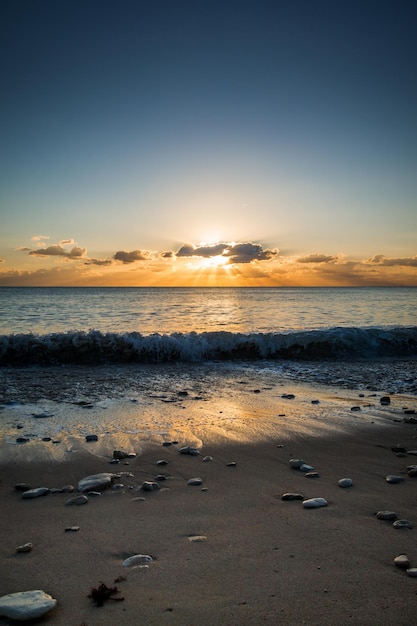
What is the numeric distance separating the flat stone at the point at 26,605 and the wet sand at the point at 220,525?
64 millimetres

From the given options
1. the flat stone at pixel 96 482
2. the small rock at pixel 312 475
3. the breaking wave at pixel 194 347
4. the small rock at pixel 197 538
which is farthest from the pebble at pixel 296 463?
the breaking wave at pixel 194 347

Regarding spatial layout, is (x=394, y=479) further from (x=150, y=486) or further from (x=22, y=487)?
(x=22, y=487)

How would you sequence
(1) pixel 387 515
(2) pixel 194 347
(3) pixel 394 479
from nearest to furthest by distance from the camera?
(1) pixel 387 515, (3) pixel 394 479, (2) pixel 194 347

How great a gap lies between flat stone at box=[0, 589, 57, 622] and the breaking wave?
11.3 m

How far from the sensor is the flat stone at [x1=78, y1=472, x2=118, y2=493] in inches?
170

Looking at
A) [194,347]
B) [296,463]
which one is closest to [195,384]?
[194,347]

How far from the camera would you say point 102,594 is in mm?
2625

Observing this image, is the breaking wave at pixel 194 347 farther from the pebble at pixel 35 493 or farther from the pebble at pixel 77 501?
the pebble at pixel 77 501

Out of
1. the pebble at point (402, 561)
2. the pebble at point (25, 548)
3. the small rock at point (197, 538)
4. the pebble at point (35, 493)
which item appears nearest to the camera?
the pebble at point (402, 561)

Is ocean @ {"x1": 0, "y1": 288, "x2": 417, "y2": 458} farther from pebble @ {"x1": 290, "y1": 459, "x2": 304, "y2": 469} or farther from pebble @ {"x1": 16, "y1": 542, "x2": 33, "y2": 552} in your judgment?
pebble @ {"x1": 16, "y1": 542, "x2": 33, "y2": 552}

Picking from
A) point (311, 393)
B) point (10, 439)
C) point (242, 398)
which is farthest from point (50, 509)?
point (311, 393)

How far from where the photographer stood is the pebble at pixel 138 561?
2.98 meters

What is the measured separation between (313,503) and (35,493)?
8.67ft

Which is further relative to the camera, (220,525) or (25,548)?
(220,525)
